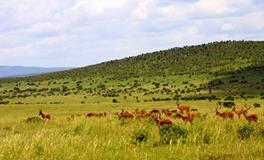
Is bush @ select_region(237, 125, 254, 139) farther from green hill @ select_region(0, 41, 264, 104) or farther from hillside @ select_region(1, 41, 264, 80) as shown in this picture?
hillside @ select_region(1, 41, 264, 80)

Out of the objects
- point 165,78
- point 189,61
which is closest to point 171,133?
point 165,78

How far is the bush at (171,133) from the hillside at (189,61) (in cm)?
8357

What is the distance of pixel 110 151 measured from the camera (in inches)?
457

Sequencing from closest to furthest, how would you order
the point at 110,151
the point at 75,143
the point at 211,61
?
the point at 110,151, the point at 75,143, the point at 211,61

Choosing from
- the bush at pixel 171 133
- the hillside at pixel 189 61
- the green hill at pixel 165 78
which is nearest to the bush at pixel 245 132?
the bush at pixel 171 133

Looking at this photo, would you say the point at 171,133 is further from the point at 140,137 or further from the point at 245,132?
the point at 245,132

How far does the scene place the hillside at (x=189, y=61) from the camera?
106m

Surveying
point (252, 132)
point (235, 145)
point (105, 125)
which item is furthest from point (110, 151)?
point (105, 125)

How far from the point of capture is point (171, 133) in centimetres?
1405

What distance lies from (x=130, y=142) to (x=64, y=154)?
2934mm

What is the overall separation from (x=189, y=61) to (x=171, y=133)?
349ft

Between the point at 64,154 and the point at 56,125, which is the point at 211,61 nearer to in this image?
the point at 56,125

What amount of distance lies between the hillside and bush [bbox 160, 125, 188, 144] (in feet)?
274

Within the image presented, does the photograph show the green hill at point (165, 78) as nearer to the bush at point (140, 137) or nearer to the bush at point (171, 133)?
the bush at point (171, 133)
